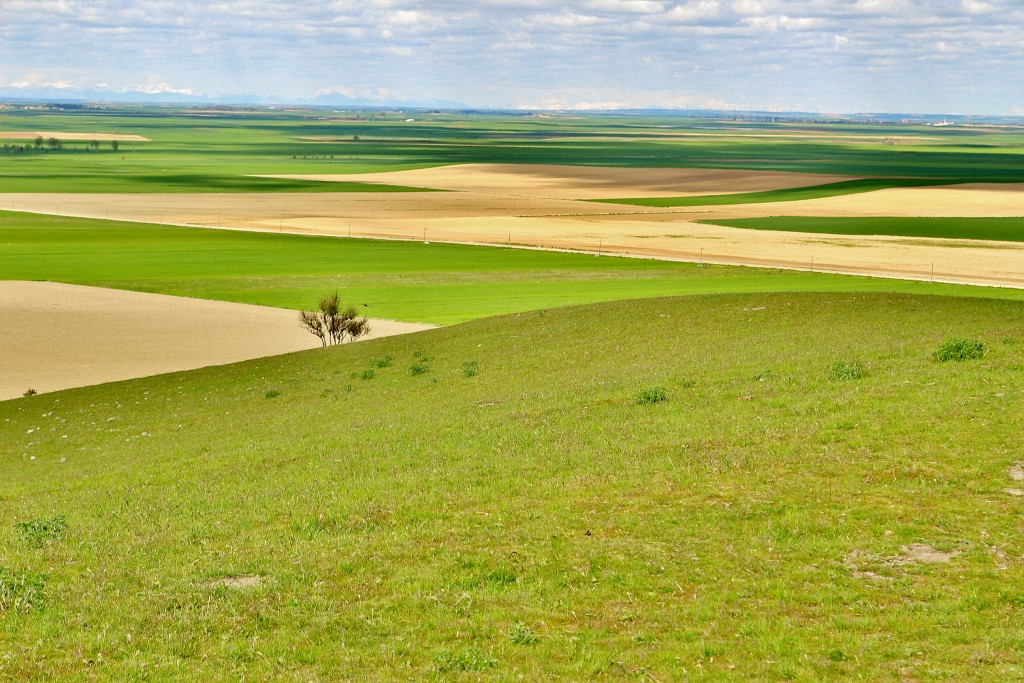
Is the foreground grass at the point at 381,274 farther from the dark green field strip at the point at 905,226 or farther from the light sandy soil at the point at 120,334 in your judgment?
the dark green field strip at the point at 905,226

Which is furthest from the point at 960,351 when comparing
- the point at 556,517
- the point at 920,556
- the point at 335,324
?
the point at 335,324

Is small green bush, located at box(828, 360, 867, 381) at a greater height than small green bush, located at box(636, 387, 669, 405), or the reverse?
small green bush, located at box(828, 360, 867, 381)

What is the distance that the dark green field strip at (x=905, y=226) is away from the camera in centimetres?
10419

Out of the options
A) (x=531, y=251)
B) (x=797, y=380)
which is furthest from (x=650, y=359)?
(x=531, y=251)

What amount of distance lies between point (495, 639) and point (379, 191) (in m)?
162

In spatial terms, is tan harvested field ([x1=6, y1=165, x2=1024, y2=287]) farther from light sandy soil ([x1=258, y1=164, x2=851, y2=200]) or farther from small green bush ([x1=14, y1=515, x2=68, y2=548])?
small green bush ([x1=14, y1=515, x2=68, y2=548])

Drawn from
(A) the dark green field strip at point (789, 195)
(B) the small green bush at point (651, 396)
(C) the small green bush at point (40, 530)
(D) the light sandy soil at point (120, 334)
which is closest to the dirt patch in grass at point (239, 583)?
(C) the small green bush at point (40, 530)

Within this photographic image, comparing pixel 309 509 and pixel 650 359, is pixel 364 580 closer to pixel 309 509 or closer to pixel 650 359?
pixel 309 509

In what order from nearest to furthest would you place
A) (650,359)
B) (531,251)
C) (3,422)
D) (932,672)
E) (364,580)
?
(932,672)
(364,580)
(650,359)
(3,422)
(531,251)

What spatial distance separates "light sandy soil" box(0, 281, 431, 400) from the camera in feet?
149

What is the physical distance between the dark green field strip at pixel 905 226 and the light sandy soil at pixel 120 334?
215 ft

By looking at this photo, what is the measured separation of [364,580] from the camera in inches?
542

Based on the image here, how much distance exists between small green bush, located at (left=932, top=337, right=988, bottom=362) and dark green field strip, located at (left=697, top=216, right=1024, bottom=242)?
81.6m

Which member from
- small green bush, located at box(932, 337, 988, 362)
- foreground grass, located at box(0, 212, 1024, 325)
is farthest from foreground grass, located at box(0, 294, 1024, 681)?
foreground grass, located at box(0, 212, 1024, 325)
